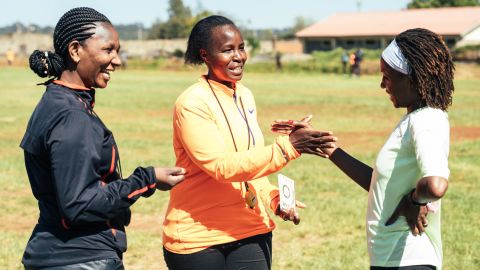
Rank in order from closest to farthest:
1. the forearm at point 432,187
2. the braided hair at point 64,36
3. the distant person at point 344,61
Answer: the forearm at point 432,187 → the braided hair at point 64,36 → the distant person at point 344,61

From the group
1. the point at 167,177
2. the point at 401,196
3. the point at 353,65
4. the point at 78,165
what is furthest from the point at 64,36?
the point at 353,65

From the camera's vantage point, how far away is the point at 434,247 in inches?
127

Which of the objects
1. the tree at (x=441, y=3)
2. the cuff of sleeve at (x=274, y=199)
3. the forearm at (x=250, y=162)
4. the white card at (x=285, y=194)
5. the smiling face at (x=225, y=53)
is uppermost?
the smiling face at (x=225, y=53)

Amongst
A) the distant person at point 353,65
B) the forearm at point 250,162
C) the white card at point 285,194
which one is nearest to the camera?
the forearm at point 250,162

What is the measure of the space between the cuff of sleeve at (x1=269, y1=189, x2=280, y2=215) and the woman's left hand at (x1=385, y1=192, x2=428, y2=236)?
837mm

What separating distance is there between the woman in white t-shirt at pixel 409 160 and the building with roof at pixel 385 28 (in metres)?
68.3

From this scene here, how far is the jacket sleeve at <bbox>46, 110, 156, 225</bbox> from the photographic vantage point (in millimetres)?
2719

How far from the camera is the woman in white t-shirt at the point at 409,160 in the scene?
3.14 meters

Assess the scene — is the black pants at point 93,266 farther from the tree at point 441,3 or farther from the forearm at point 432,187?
the tree at point 441,3

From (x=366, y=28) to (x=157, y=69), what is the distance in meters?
29.1

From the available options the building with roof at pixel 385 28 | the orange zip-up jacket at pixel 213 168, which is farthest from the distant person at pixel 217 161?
the building with roof at pixel 385 28

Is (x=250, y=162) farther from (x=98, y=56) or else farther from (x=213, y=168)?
(x=98, y=56)

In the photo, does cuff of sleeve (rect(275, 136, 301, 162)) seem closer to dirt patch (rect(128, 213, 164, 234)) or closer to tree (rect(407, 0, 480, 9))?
dirt patch (rect(128, 213, 164, 234))

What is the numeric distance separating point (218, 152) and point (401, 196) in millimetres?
897
